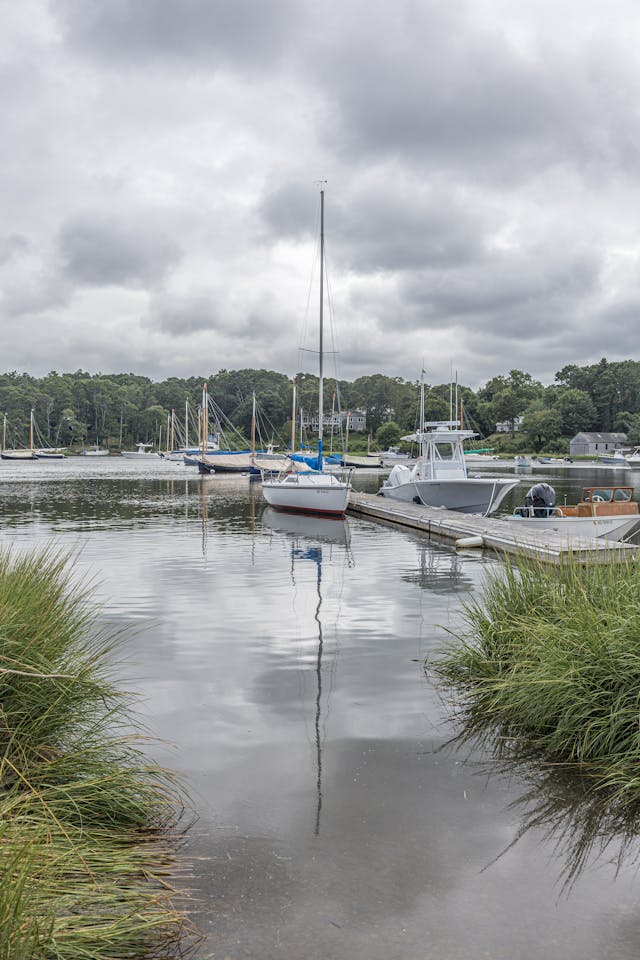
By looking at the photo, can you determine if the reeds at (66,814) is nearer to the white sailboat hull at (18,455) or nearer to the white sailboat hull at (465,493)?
the white sailboat hull at (465,493)

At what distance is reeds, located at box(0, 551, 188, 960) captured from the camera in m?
3.36

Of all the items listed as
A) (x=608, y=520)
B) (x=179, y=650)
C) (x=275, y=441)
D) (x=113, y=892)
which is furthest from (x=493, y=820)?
(x=275, y=441)

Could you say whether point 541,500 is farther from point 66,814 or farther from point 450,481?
point 66,814

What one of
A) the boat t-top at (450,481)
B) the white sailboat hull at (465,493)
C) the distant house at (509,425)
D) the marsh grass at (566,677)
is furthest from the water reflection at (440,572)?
the distant house at (509,425)

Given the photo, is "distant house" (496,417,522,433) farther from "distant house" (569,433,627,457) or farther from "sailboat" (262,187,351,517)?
"sailboat" (262,187,351,517)

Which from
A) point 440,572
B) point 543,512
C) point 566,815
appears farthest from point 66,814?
point 543,512

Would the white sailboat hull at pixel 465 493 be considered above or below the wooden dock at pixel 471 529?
above

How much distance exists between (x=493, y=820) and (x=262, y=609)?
28.3 ft

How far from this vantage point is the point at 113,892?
3.96 metres

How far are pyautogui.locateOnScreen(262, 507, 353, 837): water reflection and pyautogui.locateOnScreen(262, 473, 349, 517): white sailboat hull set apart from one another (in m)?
0.46

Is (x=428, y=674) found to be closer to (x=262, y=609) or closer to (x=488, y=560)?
(x=262, y=609)

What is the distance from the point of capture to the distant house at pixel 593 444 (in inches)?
5472

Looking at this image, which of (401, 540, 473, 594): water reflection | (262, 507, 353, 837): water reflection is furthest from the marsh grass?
(401, 540, 473, 594): water reflection

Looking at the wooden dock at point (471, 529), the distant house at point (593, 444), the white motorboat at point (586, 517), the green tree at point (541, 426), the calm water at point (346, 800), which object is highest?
the green tree at point (541, 426)
